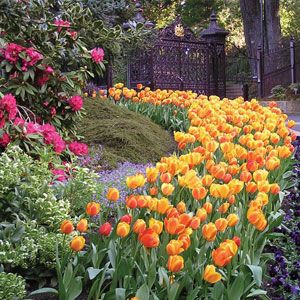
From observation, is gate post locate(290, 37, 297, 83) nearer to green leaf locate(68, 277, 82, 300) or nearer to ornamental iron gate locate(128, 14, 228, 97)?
ornamental iron gate locate(128, 14, 228, 97)

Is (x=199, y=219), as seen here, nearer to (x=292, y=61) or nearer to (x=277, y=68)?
(x=292, y=61)

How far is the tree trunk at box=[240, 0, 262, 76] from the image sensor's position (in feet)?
84.3

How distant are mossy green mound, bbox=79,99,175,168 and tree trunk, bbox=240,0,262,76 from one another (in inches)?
765

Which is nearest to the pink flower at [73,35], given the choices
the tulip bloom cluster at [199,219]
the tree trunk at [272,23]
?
the tulip bloom cluster at [199,219]

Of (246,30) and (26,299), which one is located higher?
(246,30)

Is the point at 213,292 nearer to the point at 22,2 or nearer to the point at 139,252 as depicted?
the point at 139,252

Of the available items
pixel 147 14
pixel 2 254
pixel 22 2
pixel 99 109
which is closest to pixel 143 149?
pixel 99 109

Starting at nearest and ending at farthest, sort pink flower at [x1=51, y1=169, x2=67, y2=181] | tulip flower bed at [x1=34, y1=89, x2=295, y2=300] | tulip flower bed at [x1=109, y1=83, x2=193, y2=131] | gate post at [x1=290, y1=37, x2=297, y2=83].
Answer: tulip flower bed at [x1=34, y1=89, x2=295, y2=300], pink flower at [x1=51, y1=169, x2=67, y2=181], tulip flower bed at [x1=109, y1=83, x2=193, y2=131], gate post at [x1=290, y1=37, x2=297, y2=83]

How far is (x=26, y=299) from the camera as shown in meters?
→ 2.37

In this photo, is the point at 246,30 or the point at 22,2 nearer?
the point at 22,2

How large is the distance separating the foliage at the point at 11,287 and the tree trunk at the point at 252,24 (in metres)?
24.1

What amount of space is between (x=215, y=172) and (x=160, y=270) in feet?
3.14

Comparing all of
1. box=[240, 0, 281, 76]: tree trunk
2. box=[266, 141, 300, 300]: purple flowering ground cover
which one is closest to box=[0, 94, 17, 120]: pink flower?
box=[266, 141, 300, 300]: purple flowering ground cover

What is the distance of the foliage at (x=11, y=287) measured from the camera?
2.23 m
